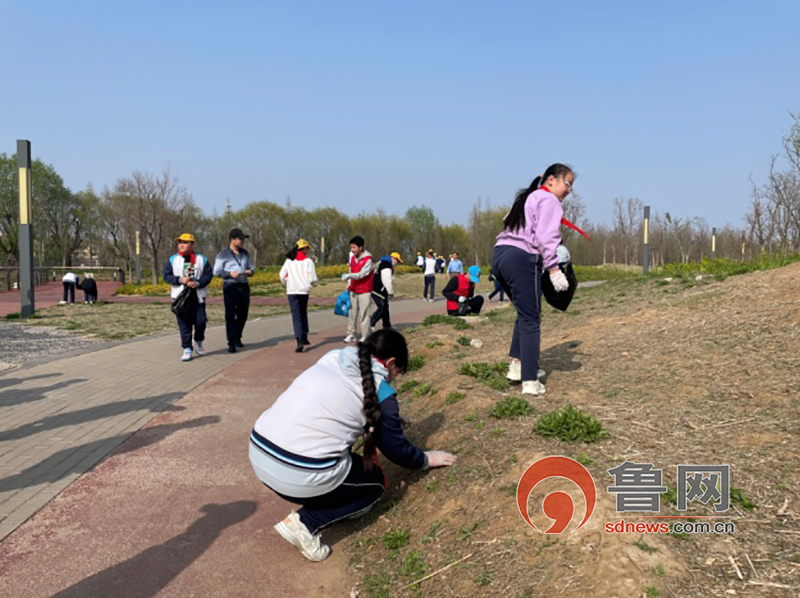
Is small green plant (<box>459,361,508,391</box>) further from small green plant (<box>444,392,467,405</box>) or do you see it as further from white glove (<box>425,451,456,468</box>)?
white glove (<box>425,451,456,468</box>)

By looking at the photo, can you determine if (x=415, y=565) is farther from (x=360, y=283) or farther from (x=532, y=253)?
(x=360, y=283)

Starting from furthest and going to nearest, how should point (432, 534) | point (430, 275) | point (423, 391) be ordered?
point (430, 275), point (423, 391), point (432, 534)

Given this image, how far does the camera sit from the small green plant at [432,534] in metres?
3.26

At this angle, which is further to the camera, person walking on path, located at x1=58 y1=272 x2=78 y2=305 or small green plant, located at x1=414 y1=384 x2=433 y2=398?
person walking on path, located at x1=58 y1=272 x2=78 y2=305

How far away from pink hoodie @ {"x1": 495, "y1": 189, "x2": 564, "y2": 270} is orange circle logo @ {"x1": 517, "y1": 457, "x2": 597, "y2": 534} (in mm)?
1852

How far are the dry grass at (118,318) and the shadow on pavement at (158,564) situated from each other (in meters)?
9.82

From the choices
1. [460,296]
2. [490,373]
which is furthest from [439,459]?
[460,296]

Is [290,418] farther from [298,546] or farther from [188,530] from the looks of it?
[188,530]

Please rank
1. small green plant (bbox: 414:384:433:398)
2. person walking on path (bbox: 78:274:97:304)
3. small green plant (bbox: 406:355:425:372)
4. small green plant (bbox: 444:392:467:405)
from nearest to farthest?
small green plant (bbox: 444:392:467:405), small green plant (bbox: 414:384:433:398), small green plant (bbox: 406:355:425:372), person walking on path (bbox: 78:274:97:304)

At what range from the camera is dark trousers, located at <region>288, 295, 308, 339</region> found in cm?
1041

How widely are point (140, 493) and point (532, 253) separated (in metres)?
3.47

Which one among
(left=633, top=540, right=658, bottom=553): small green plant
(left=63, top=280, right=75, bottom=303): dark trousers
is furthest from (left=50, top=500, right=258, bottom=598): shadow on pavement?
(left=63, top=280, right=75, bottom=303): dark trousers

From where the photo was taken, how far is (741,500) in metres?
2.89

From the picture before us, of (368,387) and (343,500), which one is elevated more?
(368,387)
